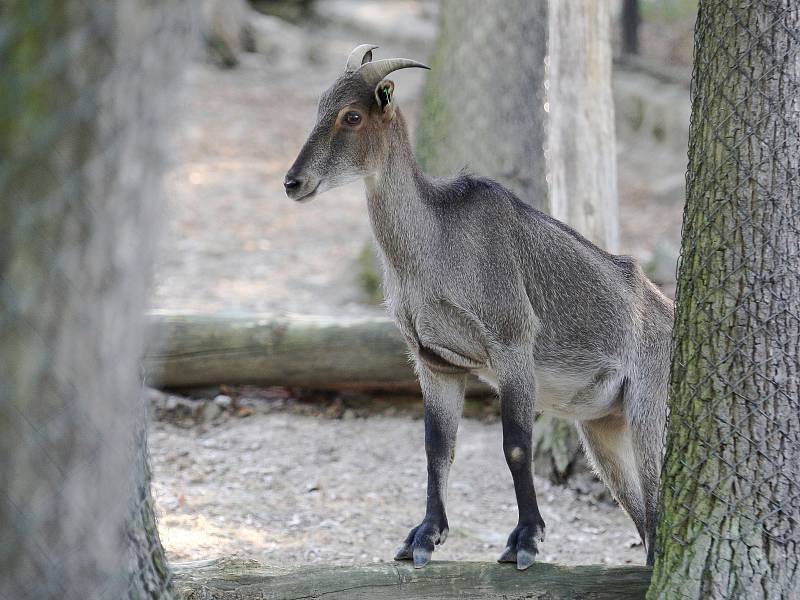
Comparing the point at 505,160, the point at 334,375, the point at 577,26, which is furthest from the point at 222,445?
the point at 577,26

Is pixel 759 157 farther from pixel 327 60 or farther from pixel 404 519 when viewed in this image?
pixel 327 60

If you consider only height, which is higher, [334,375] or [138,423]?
[138,423]

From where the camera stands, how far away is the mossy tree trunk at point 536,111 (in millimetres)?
6926

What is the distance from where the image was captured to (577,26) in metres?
6.91

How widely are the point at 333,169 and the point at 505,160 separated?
11.4 ft

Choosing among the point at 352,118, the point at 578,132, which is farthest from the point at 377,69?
the point at 578,132

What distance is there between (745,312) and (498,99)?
4684 millimetres

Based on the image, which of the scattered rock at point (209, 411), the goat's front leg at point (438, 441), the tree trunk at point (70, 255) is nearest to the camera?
the tree trunk at point (70, 255)

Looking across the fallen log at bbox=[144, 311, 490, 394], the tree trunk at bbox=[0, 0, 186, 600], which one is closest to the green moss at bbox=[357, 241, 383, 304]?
the fallen log at bbox=[144, 311, 490, 394]

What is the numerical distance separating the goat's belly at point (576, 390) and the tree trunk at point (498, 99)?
2.95 meters

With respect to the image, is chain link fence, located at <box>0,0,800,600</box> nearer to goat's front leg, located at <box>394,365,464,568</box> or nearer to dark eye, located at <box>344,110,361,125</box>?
Result: goat's front leg, located at <box>394,365,464,568</box>

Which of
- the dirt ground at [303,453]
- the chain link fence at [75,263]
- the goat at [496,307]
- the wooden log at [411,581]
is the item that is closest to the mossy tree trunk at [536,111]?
the dirt ground at [303,453]

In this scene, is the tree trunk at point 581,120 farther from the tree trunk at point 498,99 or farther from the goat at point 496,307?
the goat at point 496,307

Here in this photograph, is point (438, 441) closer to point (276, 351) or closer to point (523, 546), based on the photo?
point (523, 546)
